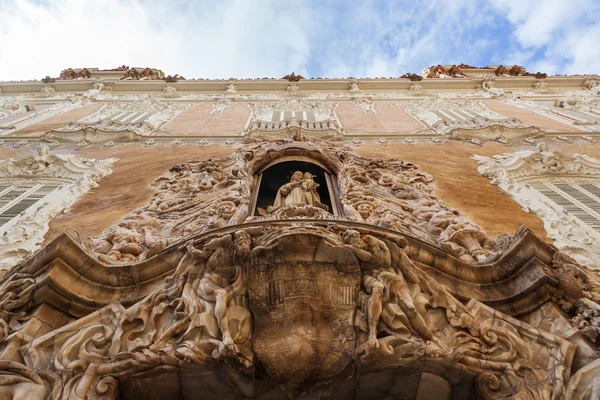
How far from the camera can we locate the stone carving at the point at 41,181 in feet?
22.6

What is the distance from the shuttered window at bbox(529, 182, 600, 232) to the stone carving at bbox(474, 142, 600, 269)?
0.26 meters

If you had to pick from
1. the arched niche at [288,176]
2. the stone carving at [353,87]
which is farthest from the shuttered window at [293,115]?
the arched niche at [288,176]

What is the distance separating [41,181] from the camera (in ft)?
33.6

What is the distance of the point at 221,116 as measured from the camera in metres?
16.7

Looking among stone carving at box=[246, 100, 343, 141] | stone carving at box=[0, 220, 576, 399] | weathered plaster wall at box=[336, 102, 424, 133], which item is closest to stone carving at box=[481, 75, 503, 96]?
weathered plaster wall at box=[336, 102, 424, 133]

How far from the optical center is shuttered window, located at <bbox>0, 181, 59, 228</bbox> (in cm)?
833

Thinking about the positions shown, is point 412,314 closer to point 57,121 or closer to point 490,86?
point 57,121

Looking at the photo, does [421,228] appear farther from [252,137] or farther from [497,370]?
[252,137]

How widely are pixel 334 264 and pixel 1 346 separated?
343cm

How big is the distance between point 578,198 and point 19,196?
1168 centimetres

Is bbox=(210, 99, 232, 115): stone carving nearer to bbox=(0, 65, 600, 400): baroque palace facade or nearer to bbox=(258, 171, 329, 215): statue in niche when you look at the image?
bbox=(0, 65, 600, 400): baroque palace facade

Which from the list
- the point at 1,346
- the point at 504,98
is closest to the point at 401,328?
the point at 1,346

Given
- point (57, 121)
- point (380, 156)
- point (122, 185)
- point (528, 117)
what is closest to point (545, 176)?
point (380, 156)

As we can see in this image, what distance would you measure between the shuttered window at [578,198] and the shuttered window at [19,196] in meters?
10.4
